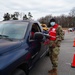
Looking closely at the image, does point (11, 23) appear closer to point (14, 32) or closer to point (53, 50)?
point (14, 32)

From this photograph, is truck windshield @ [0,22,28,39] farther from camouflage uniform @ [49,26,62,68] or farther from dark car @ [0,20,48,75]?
camouflage uniform @ [49,26,62,68]

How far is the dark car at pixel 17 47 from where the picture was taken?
3.19 meters

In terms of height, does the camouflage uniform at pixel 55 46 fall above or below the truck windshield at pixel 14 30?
below

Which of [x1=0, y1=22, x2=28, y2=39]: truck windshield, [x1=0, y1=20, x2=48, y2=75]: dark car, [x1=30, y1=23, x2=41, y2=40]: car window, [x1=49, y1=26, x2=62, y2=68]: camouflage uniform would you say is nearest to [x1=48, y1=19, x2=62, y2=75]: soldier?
[x1=49, y1=26, x2=62, y2=68]: camouflage uniform

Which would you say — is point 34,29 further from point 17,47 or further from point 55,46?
point 17,47

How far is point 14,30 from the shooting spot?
4.60 m

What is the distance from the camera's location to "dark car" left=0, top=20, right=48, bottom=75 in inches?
125

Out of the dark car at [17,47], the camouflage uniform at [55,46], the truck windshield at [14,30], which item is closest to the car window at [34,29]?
the dark car at [17,47]

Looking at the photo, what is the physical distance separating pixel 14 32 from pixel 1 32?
401 mm

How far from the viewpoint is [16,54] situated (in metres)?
3.50

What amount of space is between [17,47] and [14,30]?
97 cm

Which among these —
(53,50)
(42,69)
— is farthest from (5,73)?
(42,69)

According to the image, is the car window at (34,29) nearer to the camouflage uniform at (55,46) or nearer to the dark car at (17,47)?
the dark car at (17,47)

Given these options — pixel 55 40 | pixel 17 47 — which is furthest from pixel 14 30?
pixel 55 40
